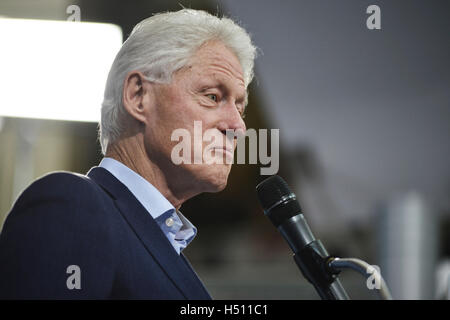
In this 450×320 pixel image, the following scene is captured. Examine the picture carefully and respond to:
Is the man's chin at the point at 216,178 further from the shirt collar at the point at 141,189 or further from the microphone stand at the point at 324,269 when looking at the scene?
the microphone stand at the point at 324,269

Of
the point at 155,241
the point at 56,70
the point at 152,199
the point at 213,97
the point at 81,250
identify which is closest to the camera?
the point at 81,250

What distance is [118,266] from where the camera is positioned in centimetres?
103

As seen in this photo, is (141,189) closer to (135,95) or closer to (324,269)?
(135,95)

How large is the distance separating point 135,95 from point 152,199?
265 millimetres

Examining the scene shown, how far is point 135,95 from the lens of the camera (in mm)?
1360

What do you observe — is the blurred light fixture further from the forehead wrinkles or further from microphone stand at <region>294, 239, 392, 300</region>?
microphone stand at <region>294, 239, 392, 300</region>

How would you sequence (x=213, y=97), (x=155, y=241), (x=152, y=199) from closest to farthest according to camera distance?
(x=155, y=241) < (x=152, y=199) < (x=213, y=97)

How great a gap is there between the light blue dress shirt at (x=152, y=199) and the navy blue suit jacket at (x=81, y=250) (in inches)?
5.2

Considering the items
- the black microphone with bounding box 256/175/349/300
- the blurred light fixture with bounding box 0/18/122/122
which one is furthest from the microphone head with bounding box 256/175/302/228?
the blurred light fixture with bounding box 0/18/122/122

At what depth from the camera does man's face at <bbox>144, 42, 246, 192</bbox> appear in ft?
4.34

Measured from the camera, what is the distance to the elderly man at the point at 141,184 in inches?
38.4

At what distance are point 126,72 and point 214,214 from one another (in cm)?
647

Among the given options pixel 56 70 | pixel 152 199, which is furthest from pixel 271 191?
pixel 56 70

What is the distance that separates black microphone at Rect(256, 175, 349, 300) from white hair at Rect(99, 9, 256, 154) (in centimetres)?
39
